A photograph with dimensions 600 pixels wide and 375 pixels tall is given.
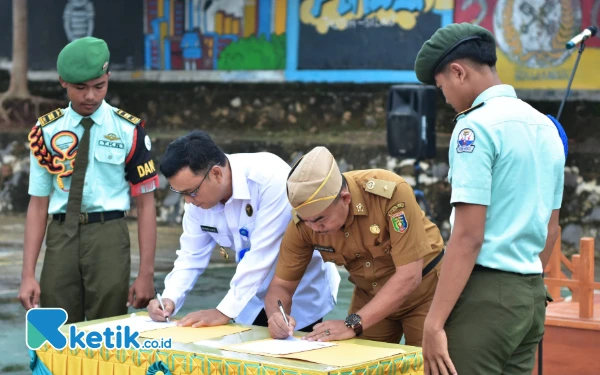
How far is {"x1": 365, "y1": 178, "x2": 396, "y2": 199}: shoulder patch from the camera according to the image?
294 cm

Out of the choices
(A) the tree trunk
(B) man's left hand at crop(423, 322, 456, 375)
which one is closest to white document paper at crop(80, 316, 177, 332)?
(B) man's left hand at crop(423, 322, 456, 375)

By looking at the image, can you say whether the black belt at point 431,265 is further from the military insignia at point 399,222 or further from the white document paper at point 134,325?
the white document paper at point 134,325

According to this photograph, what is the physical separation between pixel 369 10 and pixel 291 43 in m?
0.98

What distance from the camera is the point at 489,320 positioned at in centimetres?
228

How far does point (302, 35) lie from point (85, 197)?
23.1 feet

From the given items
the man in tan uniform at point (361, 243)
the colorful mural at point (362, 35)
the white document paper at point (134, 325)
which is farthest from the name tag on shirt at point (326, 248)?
the colorful mural at point (362, 35)

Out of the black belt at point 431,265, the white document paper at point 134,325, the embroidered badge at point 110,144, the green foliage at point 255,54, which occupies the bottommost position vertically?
the white document paper at point 134,325

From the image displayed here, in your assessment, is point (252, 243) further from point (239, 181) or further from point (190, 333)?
point (190, 333)

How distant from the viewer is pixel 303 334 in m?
2.98

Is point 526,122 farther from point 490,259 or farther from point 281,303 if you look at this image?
point 281,303

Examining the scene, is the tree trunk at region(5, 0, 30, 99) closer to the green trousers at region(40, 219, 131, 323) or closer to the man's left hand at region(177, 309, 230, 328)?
the green trousers at region(40, 219, 131, 323)

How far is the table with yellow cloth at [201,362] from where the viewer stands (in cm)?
252

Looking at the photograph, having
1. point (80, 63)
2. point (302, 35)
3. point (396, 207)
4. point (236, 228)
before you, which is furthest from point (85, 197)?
point (302, 35)

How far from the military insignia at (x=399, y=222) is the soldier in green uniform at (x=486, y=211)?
2.06 ft
